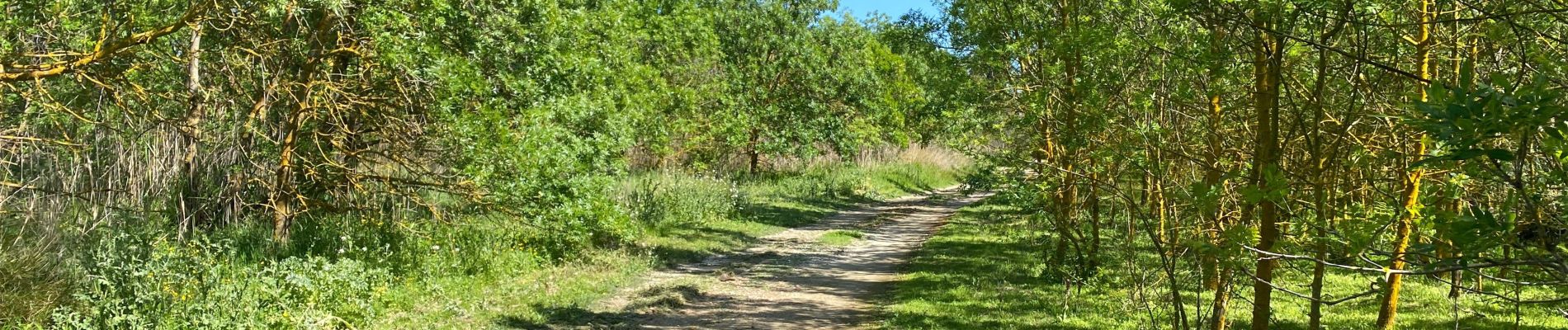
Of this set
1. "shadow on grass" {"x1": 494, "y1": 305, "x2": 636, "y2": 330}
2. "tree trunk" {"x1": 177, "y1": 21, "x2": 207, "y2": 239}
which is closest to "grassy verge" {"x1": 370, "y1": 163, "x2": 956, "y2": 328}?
"shadow on grass" {"x1": 494, "y1": 305, "x2": 636, "y2": 330}

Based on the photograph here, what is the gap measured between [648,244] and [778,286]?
3317 millimetres

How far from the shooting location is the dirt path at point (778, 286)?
9125mm

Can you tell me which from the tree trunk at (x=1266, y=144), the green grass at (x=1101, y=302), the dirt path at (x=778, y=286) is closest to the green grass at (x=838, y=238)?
the dirt path at (x=778, y=286)

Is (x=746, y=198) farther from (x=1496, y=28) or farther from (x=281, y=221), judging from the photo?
(x=1496, y=28)

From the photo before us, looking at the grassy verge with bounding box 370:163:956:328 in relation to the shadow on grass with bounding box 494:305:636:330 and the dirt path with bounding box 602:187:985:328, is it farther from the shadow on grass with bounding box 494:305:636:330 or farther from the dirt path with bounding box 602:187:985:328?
the dirt path with bounding box 602:187:985:328

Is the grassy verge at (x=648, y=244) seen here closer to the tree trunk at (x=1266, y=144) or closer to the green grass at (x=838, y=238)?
the green grass at (x=838, y=238)

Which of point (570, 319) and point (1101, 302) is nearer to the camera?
point (570, 319)

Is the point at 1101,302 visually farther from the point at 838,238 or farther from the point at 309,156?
the point at 309,156

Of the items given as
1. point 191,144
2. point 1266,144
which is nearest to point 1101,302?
point 1266,144

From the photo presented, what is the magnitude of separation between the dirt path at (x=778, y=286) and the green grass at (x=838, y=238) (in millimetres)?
142

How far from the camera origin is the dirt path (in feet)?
29.9

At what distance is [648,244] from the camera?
13.8 meters

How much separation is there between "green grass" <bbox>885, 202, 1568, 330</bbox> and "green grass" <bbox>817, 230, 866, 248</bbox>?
8.29ft

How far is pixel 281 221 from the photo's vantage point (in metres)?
10.4
